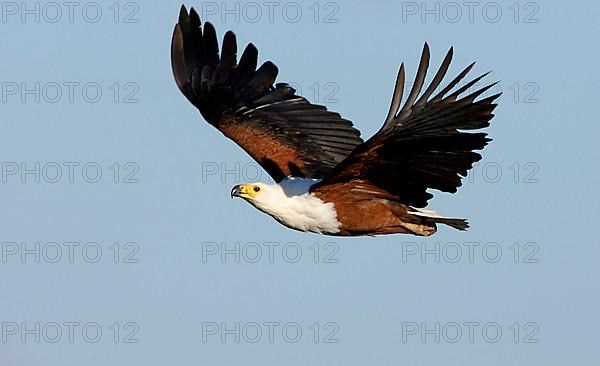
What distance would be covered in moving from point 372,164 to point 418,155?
516 millimetres

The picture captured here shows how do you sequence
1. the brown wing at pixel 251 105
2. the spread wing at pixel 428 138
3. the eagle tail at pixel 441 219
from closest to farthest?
1. the spread wing at pixel 428 138
2. the eagle tail at pixel 441 219
3. the brown wing at pixel 251 105

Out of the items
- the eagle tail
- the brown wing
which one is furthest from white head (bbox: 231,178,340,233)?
the brown wing

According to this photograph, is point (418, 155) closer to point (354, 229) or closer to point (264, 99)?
point (354, 229)

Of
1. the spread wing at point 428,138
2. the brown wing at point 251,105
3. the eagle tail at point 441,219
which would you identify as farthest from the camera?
the brown wing at point 251,105

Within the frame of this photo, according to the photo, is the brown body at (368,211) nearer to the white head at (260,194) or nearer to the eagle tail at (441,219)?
the eagle tail at (441,219)

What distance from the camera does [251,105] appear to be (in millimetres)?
16828

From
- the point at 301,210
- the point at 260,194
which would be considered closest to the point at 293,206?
the point at 301,210

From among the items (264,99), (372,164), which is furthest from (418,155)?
(264,99)

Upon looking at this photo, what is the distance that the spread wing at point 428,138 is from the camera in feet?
43.1

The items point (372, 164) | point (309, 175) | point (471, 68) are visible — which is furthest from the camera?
point (309, 175)

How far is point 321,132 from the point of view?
54.6ft

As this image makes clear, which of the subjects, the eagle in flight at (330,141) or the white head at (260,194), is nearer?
the eagle in flight at (330,141)

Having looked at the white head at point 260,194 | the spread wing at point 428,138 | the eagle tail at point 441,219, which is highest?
the spread wing at point 428,138

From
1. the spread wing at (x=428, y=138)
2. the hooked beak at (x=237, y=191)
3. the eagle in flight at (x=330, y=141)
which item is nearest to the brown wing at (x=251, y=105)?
the eagle in flight at (x=330, y=141)
